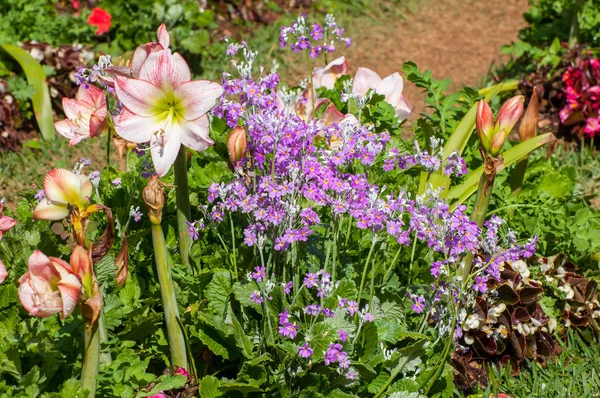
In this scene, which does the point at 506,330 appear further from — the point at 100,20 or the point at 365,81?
the point at 100,20

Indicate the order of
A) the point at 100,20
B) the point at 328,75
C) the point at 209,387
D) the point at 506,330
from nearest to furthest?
the point at 209,387 < the point at 506,330 < the point at 328,75 < the point at 100,20

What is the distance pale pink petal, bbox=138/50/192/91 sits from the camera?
7.06ft

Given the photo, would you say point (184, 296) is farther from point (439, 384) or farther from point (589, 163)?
point (589, 163)

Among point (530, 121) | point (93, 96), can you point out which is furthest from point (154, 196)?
point (530, 121)

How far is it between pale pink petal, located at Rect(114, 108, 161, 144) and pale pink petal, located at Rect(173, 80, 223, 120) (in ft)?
0.34

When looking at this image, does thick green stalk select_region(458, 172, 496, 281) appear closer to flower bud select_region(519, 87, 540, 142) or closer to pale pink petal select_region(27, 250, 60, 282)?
flower bud select_region(519, 87, 540, 142)

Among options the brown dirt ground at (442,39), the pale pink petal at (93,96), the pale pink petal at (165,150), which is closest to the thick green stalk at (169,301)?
the pale pink petal at (165,150)

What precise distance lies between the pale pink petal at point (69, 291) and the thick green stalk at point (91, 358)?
0.44 ft

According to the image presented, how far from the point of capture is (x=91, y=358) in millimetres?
2006

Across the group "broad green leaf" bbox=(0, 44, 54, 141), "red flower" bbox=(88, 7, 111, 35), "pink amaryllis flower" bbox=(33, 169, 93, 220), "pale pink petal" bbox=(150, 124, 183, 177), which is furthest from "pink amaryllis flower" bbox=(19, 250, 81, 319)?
"red flower" bbox=(88, 7, 111, 35)

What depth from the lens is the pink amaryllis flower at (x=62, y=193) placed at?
2172 millimetres

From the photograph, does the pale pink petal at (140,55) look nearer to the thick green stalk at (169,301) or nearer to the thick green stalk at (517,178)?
the thick green stalk at (169,301)

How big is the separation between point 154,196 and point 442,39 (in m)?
4.31

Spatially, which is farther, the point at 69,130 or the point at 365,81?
the point at 365,81
